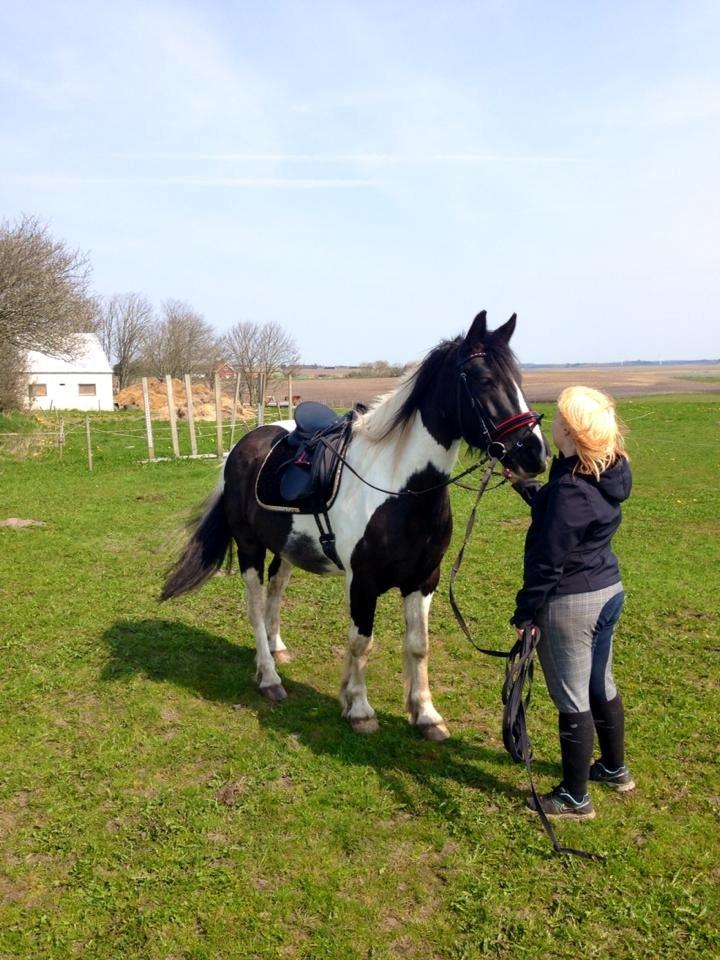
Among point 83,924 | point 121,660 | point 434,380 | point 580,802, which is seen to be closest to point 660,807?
point 580,802

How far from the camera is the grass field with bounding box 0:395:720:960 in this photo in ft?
9.29

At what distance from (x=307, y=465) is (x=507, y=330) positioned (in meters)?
1.71

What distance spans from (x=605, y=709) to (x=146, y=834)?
258 centimetres

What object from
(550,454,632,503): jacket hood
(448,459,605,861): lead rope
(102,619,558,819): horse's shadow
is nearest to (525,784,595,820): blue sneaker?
(448,459,605,861): lead rope

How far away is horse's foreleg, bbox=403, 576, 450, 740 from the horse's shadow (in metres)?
0.10

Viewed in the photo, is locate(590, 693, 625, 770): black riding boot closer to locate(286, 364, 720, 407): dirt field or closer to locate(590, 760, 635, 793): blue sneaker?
locate(590, 760, 635, 793): blue sneaker

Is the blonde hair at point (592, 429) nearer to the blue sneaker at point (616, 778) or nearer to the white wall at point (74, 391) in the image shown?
the blue sneaker at point (616, 778)

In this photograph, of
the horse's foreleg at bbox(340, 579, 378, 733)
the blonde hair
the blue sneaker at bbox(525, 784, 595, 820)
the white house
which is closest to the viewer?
the blonde hair

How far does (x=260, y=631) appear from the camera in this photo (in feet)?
17.1

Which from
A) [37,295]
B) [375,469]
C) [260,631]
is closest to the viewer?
[375,469]

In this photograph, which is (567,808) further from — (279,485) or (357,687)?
(279,485)

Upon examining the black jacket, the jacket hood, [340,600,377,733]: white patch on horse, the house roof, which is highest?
the house roof

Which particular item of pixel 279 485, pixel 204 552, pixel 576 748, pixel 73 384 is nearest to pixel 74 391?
pixel 73 384

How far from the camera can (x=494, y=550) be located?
895 cm
